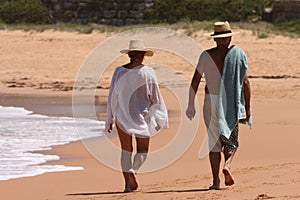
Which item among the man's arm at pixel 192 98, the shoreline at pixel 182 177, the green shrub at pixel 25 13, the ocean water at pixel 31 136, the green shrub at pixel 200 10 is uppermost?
the man's arm at pixel 192 98

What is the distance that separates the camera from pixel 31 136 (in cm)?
1279

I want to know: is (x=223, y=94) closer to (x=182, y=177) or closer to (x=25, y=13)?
(x=182, y=177)

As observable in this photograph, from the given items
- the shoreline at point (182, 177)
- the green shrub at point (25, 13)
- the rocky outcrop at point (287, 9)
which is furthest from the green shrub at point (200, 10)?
the shoreline at point (182, 177)

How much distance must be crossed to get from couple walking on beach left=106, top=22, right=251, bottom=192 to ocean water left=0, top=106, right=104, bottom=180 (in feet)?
6.74

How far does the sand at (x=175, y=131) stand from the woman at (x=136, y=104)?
1.41ft

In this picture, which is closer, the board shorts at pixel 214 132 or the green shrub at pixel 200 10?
the board shorts at pixel 214 132

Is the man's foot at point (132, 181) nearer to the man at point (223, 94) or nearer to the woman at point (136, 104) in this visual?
the woman at point (136, 104)

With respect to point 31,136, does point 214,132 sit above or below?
above

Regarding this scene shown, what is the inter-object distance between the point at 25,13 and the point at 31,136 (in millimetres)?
26471

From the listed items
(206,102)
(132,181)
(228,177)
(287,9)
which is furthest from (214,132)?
(287,9)

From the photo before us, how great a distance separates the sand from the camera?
785cm

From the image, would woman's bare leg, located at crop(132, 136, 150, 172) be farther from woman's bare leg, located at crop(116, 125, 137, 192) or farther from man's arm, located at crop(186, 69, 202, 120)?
man's arm, located at crop(186, 69, 202, 120)

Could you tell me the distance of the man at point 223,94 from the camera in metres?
7.54

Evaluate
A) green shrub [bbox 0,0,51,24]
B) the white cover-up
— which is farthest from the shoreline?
green shrub [bbox 0,0,51,24]
